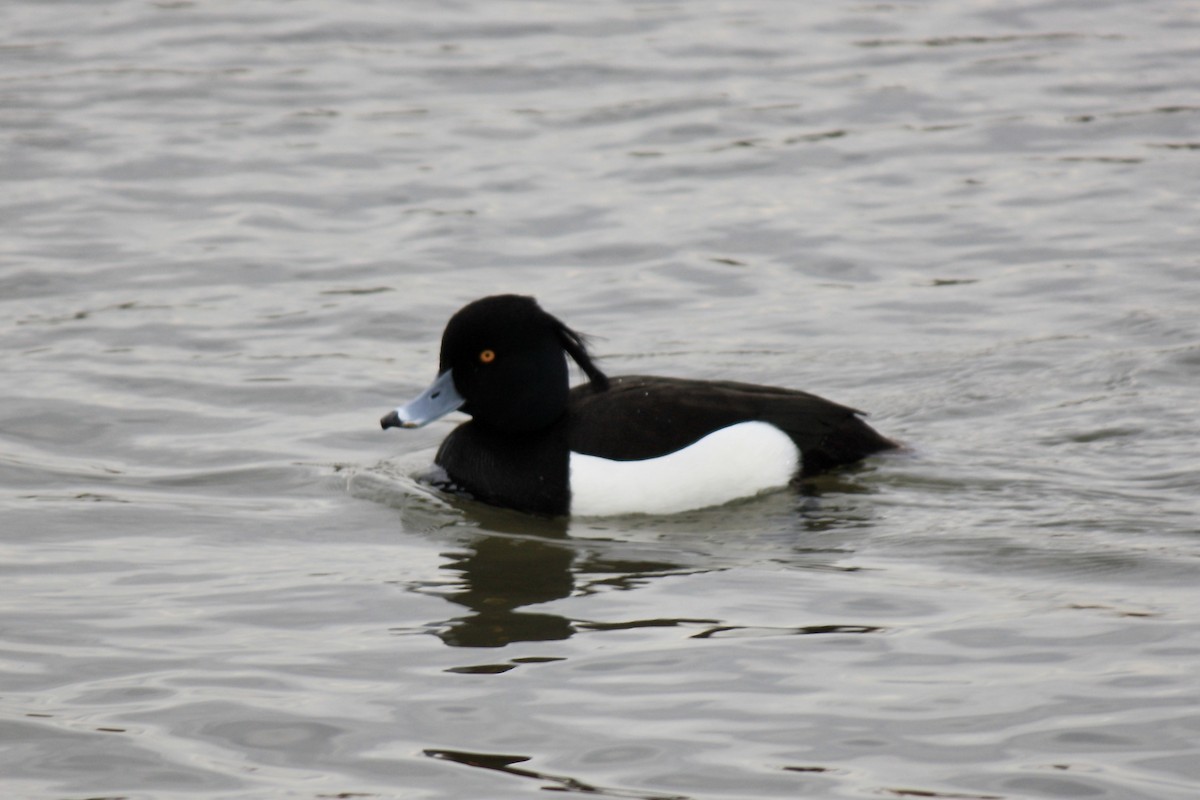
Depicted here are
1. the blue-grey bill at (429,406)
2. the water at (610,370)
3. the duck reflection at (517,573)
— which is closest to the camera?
the water at (610,370)

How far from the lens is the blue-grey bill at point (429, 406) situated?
24.8ft

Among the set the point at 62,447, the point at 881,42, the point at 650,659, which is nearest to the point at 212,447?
the point at 62,447

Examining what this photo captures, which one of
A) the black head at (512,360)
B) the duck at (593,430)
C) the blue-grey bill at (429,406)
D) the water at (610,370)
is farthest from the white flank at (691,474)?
the blue-grey bill at (429,406)

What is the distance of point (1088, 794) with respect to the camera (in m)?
4.79

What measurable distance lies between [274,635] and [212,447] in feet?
7.75

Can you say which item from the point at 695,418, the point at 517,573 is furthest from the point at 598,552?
the point at 695,418

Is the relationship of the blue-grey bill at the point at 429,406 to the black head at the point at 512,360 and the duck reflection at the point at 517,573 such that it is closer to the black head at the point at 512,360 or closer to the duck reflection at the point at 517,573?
the black head at the point at 512,360

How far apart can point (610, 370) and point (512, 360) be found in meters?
1.68

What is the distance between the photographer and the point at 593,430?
7.52 m

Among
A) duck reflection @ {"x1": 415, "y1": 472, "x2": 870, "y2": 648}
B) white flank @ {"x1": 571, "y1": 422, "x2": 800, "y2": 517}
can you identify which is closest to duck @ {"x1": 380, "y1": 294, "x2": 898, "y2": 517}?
white flank @ {"x1": 571, "y1": 422, "x2": 800, "y2": 517}

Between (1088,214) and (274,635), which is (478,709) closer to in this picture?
(274,635)

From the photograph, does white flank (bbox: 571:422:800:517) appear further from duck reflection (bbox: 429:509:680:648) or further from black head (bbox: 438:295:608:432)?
black head (bbox: 438:295:608:432)

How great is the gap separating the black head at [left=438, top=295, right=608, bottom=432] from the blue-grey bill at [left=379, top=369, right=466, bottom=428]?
0.05 m

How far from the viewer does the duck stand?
292 inches
